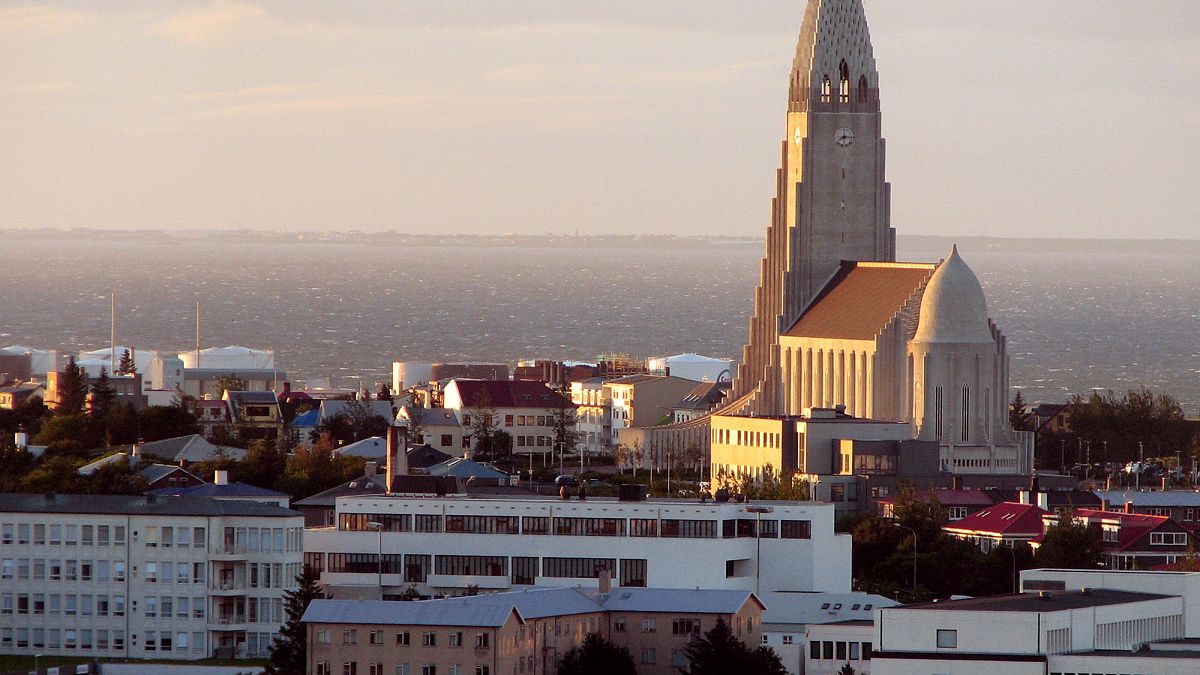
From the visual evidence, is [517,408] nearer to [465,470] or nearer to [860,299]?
[860,299]

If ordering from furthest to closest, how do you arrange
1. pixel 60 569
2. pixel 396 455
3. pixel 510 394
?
pixel 510 394 → pixel 396 455 → pixel 60 569

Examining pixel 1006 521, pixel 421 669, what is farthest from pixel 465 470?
pixel 421 669

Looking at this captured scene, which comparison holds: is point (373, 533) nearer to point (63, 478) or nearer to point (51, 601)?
point (51, 601)

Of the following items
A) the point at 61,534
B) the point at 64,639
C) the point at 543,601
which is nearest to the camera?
the point at 543,601

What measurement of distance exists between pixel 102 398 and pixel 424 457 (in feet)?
76.1

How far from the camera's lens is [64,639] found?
90.8 meters

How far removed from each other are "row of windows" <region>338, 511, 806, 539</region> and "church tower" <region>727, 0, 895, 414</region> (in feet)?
199

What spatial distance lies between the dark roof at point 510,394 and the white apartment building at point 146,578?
66.5m

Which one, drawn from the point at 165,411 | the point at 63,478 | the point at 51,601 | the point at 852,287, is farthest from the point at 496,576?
the point at 852,287

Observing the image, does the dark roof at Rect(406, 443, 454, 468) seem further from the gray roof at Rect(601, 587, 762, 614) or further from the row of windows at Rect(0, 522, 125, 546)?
the gray roof at Rect(601, 587, 762, 614)

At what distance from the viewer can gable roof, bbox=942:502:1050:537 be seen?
111m

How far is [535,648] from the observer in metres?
81.3

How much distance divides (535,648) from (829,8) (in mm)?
83160

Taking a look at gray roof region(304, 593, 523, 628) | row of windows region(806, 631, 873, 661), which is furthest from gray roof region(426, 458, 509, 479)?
gray roof region(304, 593, 523, 628)
